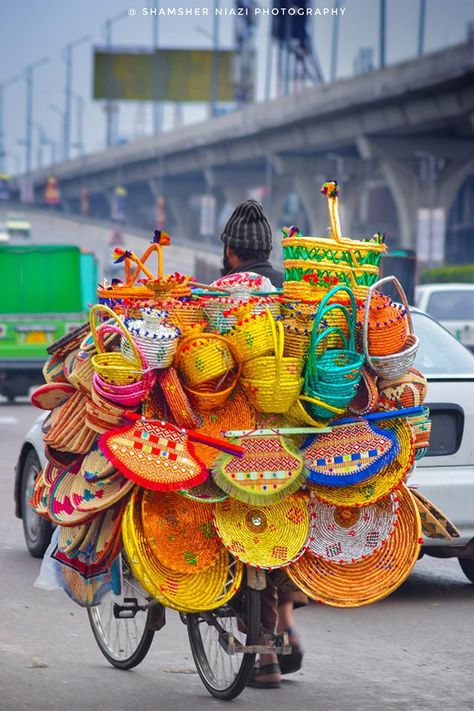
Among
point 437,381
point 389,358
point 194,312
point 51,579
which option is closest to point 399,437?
point 389,358

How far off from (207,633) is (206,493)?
0.67m

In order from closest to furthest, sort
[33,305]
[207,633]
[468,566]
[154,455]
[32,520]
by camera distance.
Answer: [154,455]
[207,633]
[468,566]
[32,520]
[33,305]

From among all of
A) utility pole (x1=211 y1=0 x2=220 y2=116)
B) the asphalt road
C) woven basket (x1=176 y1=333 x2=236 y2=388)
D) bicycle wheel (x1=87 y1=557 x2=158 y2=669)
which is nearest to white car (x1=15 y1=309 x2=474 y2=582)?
the asphalt road

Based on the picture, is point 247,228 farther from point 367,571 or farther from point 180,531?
point 367,571

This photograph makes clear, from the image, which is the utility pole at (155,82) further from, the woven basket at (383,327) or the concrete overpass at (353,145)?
the woven basket at (383,327)

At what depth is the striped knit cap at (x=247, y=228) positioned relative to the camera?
6273 millimetres

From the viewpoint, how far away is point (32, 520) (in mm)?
9312

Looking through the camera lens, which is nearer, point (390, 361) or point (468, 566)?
point (390, 361)

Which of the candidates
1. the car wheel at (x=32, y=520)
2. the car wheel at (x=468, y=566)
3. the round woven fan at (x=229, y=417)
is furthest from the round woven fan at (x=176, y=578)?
the car wheel at (x=32, y=520)

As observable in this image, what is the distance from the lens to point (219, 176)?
103875mm

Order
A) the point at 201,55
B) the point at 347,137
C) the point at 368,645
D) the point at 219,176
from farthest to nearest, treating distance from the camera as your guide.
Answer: the point at 201,55
the point at 219,176
the point at 347,137
the point at 368,645

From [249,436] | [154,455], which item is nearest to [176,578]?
[154,455]

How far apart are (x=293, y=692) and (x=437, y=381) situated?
2702 mm

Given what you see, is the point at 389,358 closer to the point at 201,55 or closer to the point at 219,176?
the point at 219,176
